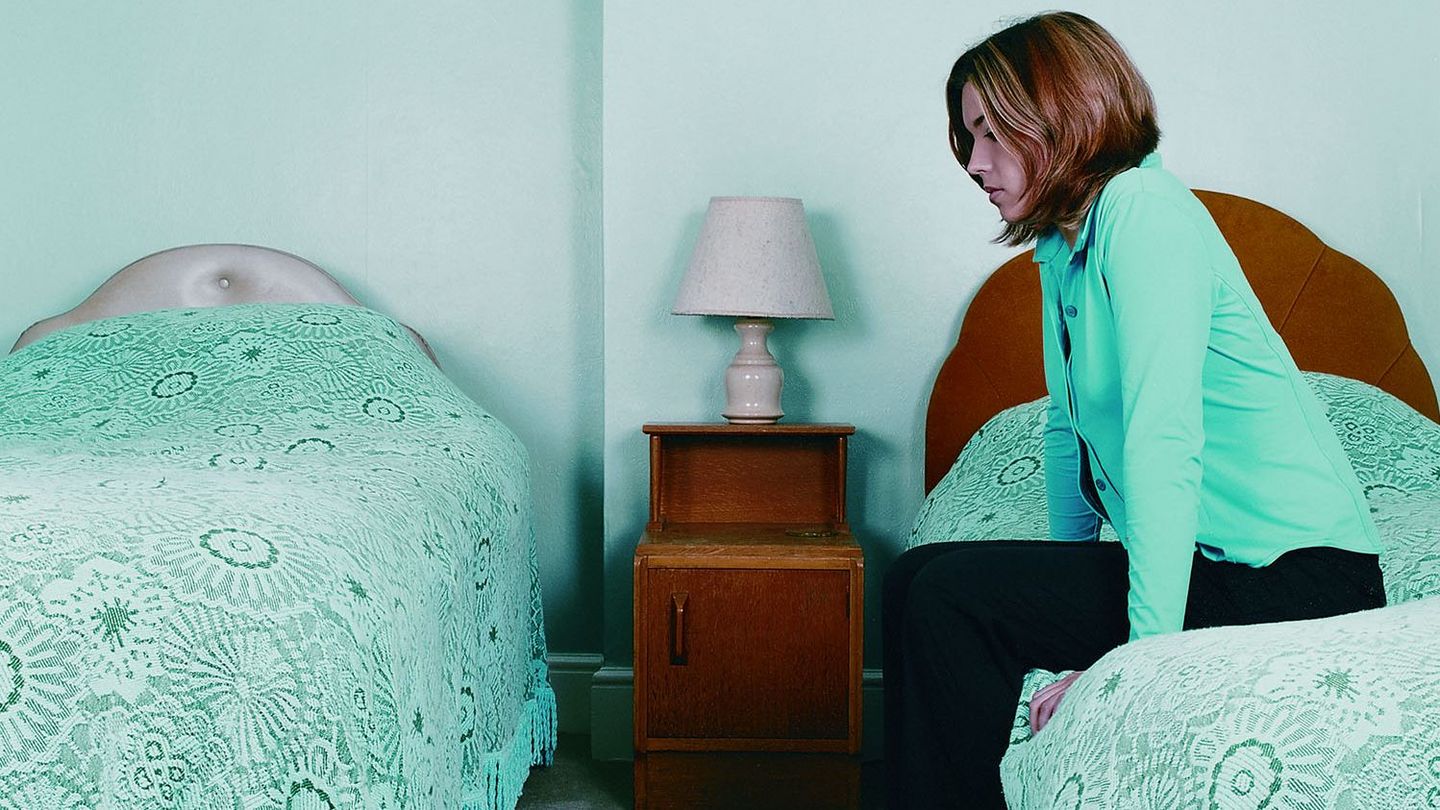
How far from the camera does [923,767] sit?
50.6 inches

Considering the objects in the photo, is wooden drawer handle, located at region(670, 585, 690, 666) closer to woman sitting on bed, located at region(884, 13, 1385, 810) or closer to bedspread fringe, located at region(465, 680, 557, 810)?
bedspread fringe, located at region(465, 680, 557, 810)

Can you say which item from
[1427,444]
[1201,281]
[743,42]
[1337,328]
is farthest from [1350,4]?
[1201,281]

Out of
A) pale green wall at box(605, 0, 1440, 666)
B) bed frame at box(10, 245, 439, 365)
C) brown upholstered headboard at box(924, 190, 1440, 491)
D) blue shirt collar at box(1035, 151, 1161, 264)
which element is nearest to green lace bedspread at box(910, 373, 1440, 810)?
blue shirt collar at box(1035, 151, 1161, 264)

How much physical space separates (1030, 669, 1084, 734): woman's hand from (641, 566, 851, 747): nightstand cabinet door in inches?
38.0

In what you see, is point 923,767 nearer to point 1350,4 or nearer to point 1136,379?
point 1136,379

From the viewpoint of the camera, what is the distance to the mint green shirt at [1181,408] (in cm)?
113

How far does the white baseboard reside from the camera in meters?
2.56

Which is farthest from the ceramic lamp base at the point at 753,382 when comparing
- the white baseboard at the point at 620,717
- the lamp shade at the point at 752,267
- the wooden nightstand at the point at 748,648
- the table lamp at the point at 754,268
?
the white baseboard at the point at 620,717

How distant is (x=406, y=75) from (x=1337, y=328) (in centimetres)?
200

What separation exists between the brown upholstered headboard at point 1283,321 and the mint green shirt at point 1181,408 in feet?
3.63

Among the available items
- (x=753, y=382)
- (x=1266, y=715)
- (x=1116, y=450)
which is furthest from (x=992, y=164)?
(x=753, y=382)

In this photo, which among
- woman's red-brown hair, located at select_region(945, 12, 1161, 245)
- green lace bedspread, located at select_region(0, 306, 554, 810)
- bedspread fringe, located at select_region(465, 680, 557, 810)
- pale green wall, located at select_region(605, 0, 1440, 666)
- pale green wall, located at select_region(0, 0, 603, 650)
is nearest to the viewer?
green lace bedspread, located at select_region(0, 306, 554, 810)

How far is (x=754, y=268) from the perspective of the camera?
7.64 feet

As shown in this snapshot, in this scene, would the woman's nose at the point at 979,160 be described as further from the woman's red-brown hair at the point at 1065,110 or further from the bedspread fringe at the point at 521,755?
the bedspread fringe at the point at 521,755
